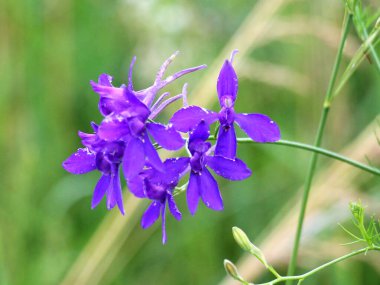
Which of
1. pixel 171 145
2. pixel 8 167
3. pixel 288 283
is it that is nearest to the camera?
pixel 171 145

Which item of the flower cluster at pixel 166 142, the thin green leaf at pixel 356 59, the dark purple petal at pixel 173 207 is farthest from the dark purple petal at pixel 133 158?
the thin green leaf at pixel 356 59

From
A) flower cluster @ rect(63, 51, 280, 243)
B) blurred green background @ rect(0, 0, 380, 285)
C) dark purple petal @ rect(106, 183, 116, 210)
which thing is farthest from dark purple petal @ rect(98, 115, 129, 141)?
blurred green background @ rect(0, 0, 380, 285)

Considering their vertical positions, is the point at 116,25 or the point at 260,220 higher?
the point at 116,25

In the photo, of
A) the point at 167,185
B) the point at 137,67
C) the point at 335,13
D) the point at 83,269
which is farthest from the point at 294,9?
the point at 167,185

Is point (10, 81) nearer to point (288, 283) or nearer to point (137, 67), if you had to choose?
point (137, 67)

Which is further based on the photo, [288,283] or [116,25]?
[116,25]

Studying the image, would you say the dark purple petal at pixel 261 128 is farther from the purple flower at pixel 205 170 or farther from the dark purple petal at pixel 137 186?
the dark purple petal at pixel 137 186
